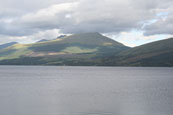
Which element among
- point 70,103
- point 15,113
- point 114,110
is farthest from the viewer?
point 70,103

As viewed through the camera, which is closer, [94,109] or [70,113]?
[70,113]

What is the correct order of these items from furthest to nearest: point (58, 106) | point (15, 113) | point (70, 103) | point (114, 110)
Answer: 1. point (70, 103)
2. point (58, 106)
3. point (114, 110)
4. point (15, 113)

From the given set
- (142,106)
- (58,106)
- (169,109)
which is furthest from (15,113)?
(169,109)

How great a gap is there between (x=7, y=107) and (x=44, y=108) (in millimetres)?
6731

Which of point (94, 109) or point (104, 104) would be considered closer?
point (94, 109)

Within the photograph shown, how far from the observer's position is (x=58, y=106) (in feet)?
146

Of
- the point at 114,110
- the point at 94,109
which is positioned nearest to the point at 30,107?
the point at 94,109

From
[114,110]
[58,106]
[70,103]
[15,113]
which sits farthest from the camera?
[70,103]

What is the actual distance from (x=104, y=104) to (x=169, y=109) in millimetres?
11800

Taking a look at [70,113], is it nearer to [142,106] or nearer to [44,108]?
[44,108]

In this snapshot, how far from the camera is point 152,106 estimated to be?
45.2 m

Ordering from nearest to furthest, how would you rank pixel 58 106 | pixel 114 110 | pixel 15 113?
pixel 15 113
pixel 114 110
pixel 58 106

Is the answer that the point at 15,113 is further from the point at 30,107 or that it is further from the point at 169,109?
the point at 169,109

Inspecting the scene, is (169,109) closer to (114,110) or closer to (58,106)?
(114,110)
